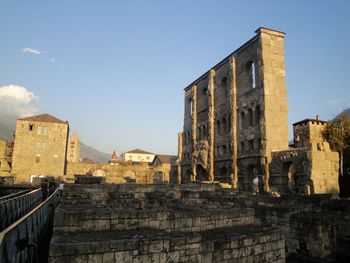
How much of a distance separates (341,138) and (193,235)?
36748mm

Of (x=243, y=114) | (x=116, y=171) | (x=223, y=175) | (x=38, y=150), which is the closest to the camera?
(x=243, y=114)

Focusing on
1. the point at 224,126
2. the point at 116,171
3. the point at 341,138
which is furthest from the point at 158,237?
the point at 116,171

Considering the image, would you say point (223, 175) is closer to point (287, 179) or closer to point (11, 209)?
point (287, 179)

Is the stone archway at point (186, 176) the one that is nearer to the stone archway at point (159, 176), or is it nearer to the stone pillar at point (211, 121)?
the stone pillar at point (211, 121)

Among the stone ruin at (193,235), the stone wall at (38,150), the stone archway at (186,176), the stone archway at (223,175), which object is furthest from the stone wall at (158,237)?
the stone wall at (38,150)

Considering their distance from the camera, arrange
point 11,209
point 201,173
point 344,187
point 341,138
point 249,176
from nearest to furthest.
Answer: point 11,209
point 344,187
point 249,176
point 341,138
point 201,173

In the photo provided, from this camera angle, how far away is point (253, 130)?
27.7 m

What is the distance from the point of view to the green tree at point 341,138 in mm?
34906

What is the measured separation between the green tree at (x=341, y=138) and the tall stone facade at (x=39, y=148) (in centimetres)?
4017

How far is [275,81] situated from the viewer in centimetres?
2689

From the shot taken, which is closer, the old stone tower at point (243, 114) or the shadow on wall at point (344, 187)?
the shadow on wall at point (344, 187)

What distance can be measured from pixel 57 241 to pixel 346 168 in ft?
127

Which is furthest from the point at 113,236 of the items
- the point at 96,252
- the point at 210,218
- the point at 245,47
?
the point at 245,47

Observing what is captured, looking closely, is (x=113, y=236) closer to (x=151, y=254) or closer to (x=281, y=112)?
(x=151, y=254)
